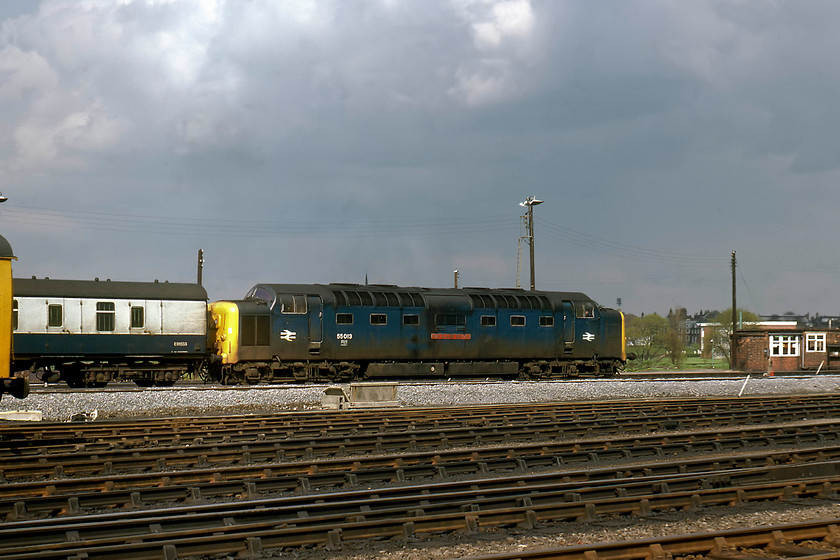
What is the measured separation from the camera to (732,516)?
1032 cm

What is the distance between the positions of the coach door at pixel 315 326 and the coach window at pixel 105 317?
675 cm

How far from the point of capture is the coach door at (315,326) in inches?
1181

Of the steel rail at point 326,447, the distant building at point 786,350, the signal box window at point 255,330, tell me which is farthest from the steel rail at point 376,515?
the distant building at point 786,350

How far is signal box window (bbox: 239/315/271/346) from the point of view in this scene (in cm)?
2892

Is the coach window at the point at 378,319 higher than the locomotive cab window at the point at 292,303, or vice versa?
the locomotive cab window at the point at 292,303

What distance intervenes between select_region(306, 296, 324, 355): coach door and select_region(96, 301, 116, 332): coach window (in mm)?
6750

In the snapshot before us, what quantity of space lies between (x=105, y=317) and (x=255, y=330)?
502 cm

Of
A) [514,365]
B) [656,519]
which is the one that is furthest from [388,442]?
[514,365]

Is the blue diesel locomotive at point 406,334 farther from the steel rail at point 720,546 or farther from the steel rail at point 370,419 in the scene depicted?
the steel rail at point 720,546

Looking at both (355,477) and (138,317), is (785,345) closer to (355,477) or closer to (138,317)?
(138,317)

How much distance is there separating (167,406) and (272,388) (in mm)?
3792

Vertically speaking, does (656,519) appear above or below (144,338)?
below

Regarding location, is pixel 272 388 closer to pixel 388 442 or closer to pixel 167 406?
pixel 167 406

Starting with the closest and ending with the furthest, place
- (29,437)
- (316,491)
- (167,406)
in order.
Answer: (316,491) → (29,437) → (167,406)
